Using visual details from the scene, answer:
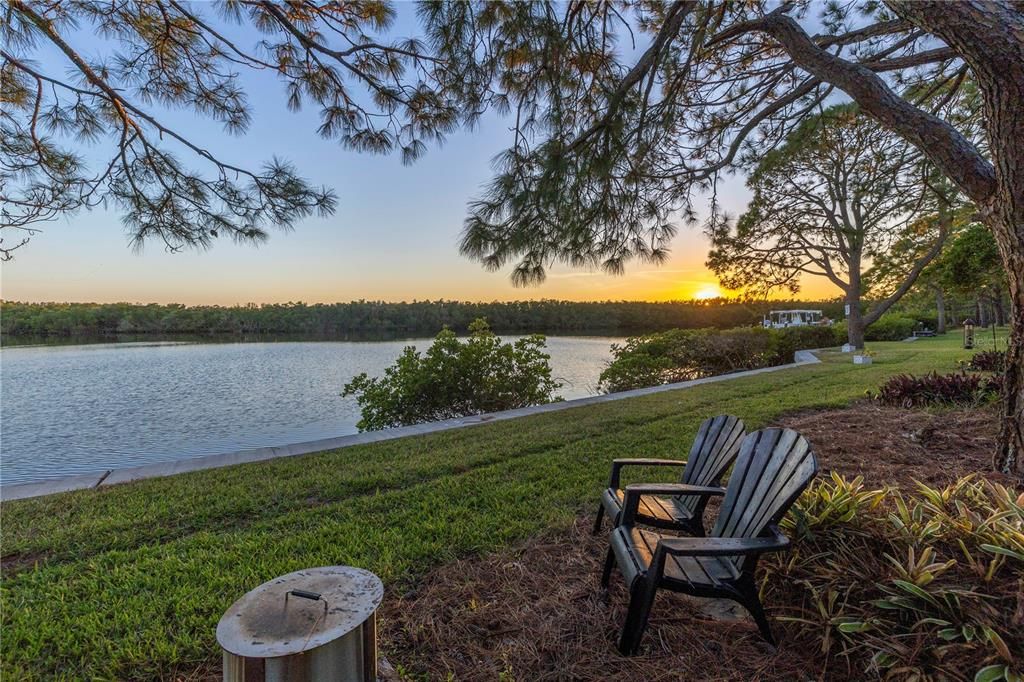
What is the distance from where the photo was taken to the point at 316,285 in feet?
39.7

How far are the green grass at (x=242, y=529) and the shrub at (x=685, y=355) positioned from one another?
5.35 meters

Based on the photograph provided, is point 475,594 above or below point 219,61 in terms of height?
below

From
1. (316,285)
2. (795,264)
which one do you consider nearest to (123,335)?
(316,285)

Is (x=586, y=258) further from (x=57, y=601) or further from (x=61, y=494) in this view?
(x=61, y=494)

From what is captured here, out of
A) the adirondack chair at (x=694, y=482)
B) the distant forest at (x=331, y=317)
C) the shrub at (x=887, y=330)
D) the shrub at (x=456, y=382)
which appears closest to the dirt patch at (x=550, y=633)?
the adirondack chair at (x=694, y=482)

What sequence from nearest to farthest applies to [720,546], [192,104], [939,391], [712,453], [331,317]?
[720,546] < [712,453] < [192,104] < [939,391] < [331,317]

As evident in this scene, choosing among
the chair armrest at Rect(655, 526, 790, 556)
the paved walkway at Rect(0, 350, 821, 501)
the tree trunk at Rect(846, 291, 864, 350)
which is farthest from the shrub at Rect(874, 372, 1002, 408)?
the tree trunk at Rect(846, 291, 864, 350)

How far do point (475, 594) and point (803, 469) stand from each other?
4.95 feet

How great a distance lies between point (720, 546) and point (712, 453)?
959 millimetres

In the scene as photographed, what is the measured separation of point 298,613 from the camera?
1.20 m

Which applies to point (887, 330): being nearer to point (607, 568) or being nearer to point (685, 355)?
point (685, 355)

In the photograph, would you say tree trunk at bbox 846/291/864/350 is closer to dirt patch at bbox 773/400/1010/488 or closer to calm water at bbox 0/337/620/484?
calm water at bbox 0/337/620/484

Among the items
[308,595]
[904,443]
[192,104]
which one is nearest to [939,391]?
[904,443]

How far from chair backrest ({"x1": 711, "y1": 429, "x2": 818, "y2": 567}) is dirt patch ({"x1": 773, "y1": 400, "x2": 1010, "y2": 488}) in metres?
1.68
